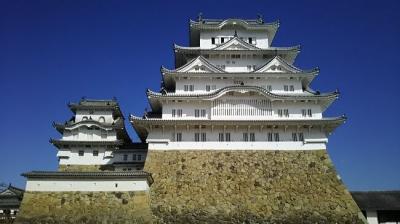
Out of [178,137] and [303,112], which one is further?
[303,112]

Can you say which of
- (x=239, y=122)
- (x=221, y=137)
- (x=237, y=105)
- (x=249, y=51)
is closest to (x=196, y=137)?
(x=221, y=137)

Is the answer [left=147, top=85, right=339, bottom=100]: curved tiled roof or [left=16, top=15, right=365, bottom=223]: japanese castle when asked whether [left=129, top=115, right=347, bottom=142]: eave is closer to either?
[left=16, top=15, right=365, bottom=223]: japanese castle

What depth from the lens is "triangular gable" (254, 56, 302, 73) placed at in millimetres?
35438

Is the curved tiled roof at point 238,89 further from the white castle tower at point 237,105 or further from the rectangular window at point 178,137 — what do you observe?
the rectangular window at point 178,137

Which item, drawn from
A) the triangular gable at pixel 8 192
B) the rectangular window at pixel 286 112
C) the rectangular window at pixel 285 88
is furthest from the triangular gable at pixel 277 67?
the triangular gable at pixel 8 192

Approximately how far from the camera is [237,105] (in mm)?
33406

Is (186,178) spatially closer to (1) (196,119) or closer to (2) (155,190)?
(2) (155,190)

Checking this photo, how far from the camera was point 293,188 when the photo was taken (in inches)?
1178

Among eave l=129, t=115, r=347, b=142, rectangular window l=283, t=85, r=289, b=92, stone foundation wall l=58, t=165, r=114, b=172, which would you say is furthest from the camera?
stone foundation wall l=58, t=165, r=114, b=172

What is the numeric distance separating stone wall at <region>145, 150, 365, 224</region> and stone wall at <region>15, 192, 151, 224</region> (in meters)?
1.53

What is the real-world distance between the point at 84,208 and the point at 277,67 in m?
21.2

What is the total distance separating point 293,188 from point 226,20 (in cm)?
1903

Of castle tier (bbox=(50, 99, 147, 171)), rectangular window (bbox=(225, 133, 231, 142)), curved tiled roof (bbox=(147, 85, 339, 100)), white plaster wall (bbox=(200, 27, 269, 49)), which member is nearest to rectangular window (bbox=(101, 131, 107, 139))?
castle tier (bbox=(50, 99, 147, 171))

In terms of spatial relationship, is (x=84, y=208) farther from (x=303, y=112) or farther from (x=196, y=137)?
(x=303, y=112)
